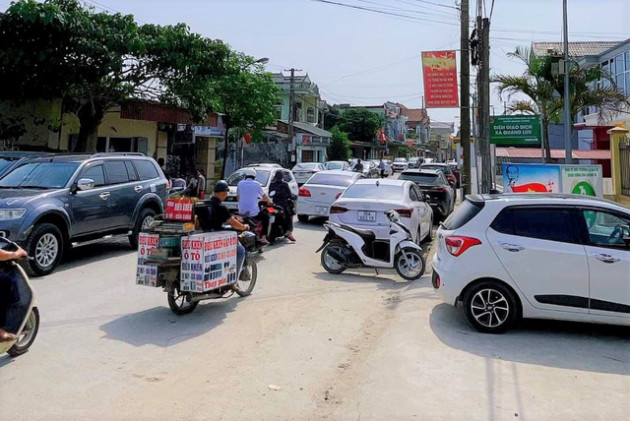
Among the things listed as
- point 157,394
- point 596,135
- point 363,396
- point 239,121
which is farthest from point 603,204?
point 596,135

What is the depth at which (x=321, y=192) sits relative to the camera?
554 inches

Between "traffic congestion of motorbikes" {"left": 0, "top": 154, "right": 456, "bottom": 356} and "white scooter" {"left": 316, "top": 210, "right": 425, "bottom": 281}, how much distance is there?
2cm

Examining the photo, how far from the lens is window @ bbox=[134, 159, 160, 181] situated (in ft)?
36.3

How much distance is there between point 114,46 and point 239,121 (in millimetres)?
11734

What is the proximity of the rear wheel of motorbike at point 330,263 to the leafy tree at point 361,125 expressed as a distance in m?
52.0

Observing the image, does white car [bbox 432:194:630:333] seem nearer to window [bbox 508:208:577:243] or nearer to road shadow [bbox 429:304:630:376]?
window [bbox 508:208:577:243]

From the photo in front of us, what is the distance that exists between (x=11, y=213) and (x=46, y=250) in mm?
828

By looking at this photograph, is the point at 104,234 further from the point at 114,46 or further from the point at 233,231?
the point at 114,46

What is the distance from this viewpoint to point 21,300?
4734 millimetres

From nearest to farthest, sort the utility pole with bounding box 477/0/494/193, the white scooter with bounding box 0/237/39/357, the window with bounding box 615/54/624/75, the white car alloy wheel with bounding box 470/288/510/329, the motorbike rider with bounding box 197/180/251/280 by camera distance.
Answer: the white scooter with bounding box 0/237/39/357
the white car alloy wheel with bounding box 470/288/510/329
the motorbike rider with bounding box 197/180/251/280
the utility pole with bounding box 477/0/494/193
the window with bounding box 615/54/624/75

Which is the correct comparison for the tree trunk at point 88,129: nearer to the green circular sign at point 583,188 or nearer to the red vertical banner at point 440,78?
the red vertical banner at point 440,78

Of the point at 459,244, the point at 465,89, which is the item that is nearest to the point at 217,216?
the point at 459,244

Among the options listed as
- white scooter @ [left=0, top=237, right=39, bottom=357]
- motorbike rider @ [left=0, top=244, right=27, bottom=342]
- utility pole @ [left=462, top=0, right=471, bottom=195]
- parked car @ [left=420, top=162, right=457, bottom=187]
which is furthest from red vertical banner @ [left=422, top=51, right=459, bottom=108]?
motorbike rider @ [left=0, top=244, right=27, bottom=342]

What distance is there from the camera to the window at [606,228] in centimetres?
559
